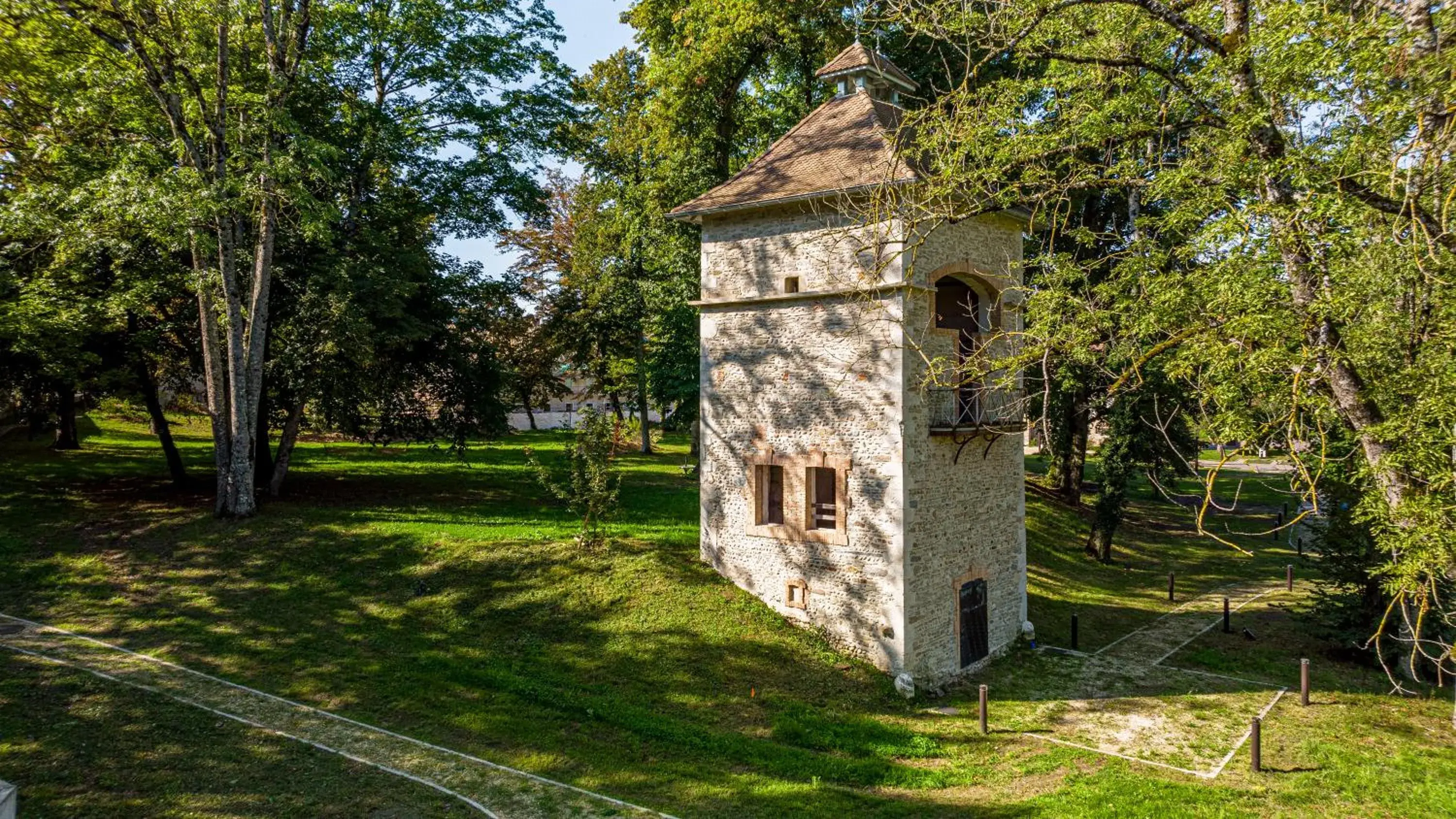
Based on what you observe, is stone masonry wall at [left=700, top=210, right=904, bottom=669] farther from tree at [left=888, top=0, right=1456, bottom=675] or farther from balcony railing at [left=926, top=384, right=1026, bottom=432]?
tree at [left=888, top=0, right=1456, bottom=675]

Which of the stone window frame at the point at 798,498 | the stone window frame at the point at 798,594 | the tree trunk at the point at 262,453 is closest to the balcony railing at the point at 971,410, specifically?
the stone window frame at the point at 798,498

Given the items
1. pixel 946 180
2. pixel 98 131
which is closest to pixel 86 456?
pixel 98 131

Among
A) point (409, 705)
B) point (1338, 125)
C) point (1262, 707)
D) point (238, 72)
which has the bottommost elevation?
point (1262, 707)

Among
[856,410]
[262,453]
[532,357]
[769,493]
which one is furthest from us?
[532,357]

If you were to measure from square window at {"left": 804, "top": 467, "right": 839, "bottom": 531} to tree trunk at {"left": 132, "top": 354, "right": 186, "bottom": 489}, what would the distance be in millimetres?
16191

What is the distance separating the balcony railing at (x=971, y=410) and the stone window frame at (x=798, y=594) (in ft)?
12.1

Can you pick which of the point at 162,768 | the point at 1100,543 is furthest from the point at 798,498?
the point at 1100,543

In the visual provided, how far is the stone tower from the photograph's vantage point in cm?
1330

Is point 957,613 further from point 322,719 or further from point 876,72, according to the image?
point 876,72

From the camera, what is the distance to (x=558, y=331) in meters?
32.4

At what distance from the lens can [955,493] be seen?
1438cm

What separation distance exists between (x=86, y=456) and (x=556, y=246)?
19.5 meters

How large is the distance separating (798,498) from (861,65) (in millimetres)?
9021

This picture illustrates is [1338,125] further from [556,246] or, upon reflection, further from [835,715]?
[556,246]
